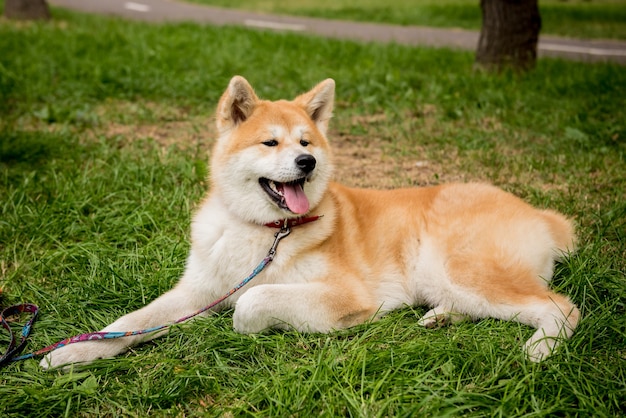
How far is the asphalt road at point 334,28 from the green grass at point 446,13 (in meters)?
0.90

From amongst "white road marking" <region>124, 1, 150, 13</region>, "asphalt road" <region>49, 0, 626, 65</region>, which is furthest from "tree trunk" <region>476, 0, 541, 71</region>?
"white road marking" <region>124, 1, 150, 13</region>

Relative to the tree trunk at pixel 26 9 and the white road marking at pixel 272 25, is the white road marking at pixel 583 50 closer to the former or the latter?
the white road marking at pixel 272 25

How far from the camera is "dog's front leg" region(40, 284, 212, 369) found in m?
2.74

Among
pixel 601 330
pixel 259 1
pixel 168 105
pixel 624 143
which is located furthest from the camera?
pixel 259 1

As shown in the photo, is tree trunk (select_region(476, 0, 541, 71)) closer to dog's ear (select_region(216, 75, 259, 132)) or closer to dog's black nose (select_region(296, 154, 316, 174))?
dog's ear (select_region(216, 75, 259, 132))

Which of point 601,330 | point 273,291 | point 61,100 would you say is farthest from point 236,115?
point 61,100

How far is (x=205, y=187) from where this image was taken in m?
4.65

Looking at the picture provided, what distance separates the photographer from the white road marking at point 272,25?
14187 mm

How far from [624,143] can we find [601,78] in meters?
2.32

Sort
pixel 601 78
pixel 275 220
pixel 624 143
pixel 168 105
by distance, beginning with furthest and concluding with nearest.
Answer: pixel 601 78 < pixel 168 105 < pixel 624 143 < pixel 275 220

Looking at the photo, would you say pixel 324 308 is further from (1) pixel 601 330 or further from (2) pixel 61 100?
(2) pixel 61 100

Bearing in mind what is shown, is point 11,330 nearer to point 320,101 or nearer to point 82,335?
point 82,335

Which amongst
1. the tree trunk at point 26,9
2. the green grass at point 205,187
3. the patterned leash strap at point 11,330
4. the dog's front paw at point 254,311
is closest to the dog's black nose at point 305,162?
the dog's front paw at point 254,311

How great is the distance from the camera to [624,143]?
5512 millimetres
